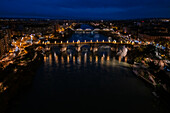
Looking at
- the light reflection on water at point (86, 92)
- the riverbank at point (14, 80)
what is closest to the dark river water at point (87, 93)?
the light reflection on water at point (86, 92)

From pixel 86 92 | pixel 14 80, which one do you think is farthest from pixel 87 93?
pixel 14 80

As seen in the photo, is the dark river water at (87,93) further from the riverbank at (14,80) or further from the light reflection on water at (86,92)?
the riverbank at (14,80)

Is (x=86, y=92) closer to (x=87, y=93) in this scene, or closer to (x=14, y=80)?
(x=87, y=93)

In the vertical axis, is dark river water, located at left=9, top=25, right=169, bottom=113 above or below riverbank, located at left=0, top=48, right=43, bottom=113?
below

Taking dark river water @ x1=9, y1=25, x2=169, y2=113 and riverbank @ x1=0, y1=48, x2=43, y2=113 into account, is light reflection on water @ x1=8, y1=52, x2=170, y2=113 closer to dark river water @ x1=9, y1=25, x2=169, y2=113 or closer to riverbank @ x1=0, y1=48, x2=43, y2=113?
dark river water @ x1=9, y1=25, x2=169, y2=113

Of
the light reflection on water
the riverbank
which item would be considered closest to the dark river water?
the light reflection on water

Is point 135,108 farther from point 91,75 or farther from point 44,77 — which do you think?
point 44,77
